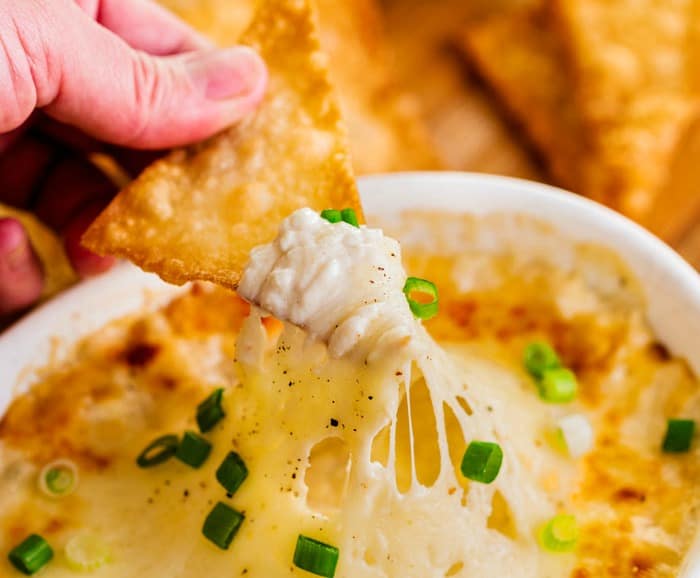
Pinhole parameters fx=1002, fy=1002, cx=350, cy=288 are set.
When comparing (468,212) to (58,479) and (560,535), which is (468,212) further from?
(58,479)

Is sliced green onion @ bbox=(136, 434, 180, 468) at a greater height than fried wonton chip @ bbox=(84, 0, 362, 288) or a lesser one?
lesser

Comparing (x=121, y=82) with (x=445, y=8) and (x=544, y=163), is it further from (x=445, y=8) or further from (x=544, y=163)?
(x=445, y=8)

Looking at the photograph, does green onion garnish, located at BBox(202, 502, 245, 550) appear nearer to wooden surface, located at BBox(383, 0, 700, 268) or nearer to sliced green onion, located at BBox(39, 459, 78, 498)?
sliced green onion, located at BBox(39, 459, 78, 498)

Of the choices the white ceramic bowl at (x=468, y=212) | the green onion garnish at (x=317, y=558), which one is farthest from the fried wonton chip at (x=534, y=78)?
the green onion garnish at (x=317, y=558)

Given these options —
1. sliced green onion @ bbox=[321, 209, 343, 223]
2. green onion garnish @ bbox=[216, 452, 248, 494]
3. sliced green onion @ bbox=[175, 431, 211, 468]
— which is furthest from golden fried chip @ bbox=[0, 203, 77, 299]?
sliced green onion @ bbox=[321, 209, 343, 223]

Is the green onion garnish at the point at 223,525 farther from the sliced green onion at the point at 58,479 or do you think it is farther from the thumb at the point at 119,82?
the thumb at the point at 119,82

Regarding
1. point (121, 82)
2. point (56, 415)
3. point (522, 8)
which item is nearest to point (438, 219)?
point (121, 82)

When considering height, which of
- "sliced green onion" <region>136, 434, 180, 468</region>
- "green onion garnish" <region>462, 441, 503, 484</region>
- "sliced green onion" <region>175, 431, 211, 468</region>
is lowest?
"sliced green onion" <region>136, 434, 180, 468</region>
